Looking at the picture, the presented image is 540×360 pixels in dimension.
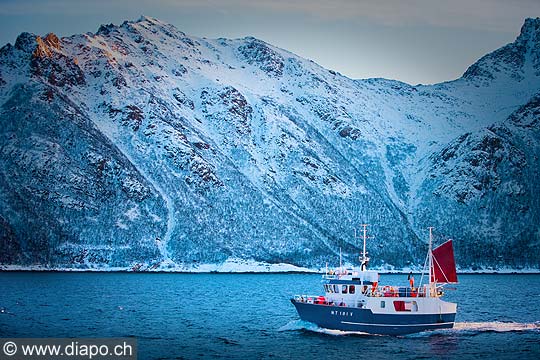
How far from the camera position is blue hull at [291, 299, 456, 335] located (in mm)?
88188

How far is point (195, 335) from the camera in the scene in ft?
296

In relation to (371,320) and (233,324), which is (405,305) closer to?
(371,320)

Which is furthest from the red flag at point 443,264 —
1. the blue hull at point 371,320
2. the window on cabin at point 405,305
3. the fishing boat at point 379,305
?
the window on cabin at point 405,305

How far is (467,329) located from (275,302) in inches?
1801

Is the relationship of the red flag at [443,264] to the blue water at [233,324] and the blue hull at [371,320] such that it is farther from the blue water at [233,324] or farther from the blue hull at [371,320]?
the blue water at [233,324]

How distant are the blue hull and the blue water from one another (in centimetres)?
101

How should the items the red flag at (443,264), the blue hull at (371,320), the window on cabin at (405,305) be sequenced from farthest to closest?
the red flag at (443,264)
the window on cabin at (405,305)
the blue hull at (371,320)

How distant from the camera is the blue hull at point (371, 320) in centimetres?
8819

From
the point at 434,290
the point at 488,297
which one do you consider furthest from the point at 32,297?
the point at 488,297

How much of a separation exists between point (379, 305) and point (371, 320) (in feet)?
6.47

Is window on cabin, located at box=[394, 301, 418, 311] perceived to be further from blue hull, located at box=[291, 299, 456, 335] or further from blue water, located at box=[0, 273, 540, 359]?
blue water, located at box=[0, 273, 540, 359]

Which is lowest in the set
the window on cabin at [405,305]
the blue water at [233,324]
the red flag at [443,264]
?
the blue water at [233,324]

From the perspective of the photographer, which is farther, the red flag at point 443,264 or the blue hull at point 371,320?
the red flag at point 443,264

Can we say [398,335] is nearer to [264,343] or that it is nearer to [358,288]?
[358,288]
